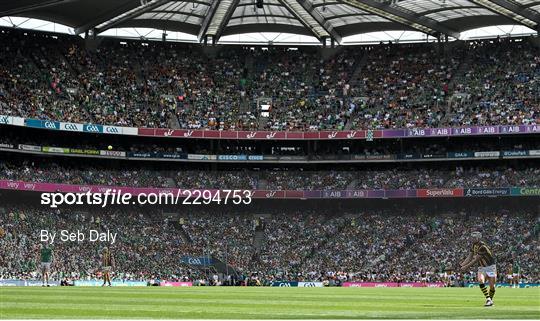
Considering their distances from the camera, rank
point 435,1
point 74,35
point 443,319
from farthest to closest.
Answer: point 74,35, point 435,1, point 443,319

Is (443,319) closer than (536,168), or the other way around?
(443,319)

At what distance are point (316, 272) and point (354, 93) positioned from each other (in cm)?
2129

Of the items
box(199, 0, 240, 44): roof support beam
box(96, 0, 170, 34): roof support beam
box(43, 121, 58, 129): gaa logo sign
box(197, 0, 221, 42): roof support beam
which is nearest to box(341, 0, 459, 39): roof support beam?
box(199, 0, 240, 44): roof support beam

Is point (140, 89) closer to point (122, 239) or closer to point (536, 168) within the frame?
point (122, 239)

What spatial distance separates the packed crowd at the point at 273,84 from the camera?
73.8m

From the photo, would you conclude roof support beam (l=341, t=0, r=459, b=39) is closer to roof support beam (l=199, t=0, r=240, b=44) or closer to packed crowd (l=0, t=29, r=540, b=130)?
packed crowd (l=0, t=29, r=540, b=130)

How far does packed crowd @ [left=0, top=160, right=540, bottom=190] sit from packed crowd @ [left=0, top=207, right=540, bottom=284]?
2776 millimetres

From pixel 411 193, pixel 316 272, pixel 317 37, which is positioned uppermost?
pixel 317 37

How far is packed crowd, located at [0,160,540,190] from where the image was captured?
235 ft

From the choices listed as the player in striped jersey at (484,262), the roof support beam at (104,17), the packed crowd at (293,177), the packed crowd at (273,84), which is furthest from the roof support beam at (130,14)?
the player in striped jersey at (484,262)

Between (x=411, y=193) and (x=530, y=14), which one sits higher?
(x=530, y=14)

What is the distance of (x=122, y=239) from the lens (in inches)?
2635

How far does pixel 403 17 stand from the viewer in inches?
2628

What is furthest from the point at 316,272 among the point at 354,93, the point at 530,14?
the point at 530,14
